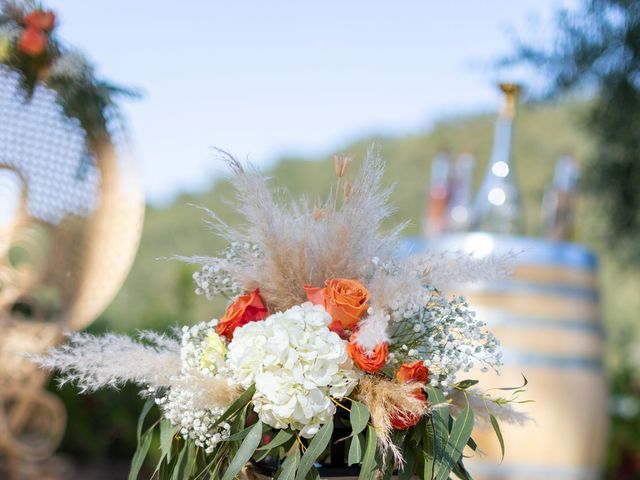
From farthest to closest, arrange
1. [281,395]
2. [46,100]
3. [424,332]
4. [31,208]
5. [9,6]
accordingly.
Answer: [31,208], [46,100], [9,6], [424,332], [281,395]

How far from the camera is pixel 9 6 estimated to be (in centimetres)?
218

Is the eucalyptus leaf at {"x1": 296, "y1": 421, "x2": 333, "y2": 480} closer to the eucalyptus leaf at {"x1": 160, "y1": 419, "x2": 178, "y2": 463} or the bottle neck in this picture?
the eucalyptus leaf at {"x1": 160, "y1": 419, "x2": 178, "y2": 463}

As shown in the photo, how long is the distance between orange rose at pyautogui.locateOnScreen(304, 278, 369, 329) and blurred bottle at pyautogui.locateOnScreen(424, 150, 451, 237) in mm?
3418

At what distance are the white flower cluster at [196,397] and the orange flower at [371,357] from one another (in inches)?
7.5

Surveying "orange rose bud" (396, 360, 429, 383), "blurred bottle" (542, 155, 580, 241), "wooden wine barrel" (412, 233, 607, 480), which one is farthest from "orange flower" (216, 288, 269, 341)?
"blurred bottle" (542, 155, 580, 241)

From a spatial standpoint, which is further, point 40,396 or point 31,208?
point 40,396

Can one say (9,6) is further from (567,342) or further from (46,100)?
(567,342)

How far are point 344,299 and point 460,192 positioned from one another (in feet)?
11.8

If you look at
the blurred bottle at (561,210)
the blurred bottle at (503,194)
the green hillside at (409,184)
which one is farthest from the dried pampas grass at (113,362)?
the green hillside at (409,184)

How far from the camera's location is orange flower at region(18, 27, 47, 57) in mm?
2193

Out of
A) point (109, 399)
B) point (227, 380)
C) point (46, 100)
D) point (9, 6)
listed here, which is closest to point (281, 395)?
point (227, 380)

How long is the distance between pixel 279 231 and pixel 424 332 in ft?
0.81

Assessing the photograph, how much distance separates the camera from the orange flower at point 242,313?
3.82ft

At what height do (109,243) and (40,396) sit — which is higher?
(109,243)
